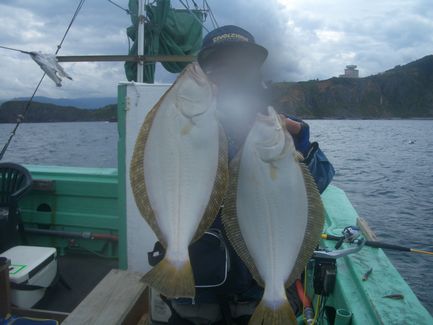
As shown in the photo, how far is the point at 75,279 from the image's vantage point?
480 centimetres

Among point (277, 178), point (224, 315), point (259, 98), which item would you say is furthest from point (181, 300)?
point (259, 98)

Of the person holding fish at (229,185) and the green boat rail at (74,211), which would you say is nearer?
the person holding fish at (229,185)

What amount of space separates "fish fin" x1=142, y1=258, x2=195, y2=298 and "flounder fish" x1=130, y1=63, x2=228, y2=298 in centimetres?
10

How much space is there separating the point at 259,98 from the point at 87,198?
12.9ft

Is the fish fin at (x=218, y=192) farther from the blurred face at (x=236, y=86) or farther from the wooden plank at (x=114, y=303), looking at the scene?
the wooden plank at (x=114, y=303)

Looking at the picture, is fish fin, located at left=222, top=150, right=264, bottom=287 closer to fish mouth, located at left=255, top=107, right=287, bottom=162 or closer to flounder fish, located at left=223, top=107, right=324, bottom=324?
flounder fish, located at left=223, top=107, right=324, bottom=324

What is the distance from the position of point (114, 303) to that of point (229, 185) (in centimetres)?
216

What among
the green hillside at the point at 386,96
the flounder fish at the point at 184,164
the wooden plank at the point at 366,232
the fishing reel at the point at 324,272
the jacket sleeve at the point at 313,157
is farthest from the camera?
the green hillside at the point at 386,96

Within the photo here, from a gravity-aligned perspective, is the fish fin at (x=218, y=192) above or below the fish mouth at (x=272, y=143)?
below

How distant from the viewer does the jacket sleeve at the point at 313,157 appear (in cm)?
203

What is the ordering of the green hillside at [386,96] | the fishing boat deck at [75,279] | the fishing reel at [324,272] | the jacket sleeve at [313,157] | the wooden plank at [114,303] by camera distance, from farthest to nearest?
the green hillside at [386,96]
the fishing boat deck at [75,279]
the wooden plank at [114,303]
the fishing reel at [324,272]
the jacket sleeve at [313,157]

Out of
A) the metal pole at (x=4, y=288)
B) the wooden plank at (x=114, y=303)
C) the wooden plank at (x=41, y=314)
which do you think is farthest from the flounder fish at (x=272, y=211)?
the metal pole at (x=4, y=288)

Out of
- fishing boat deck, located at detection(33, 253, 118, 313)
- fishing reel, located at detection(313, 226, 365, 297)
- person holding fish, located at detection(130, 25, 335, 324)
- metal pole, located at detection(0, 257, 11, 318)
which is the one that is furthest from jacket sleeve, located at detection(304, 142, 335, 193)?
fishing boat deck, located at detection(33, 253, 118, 313)

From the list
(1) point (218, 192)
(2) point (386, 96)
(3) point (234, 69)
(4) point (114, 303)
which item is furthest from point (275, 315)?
(2) point (386, 96)
